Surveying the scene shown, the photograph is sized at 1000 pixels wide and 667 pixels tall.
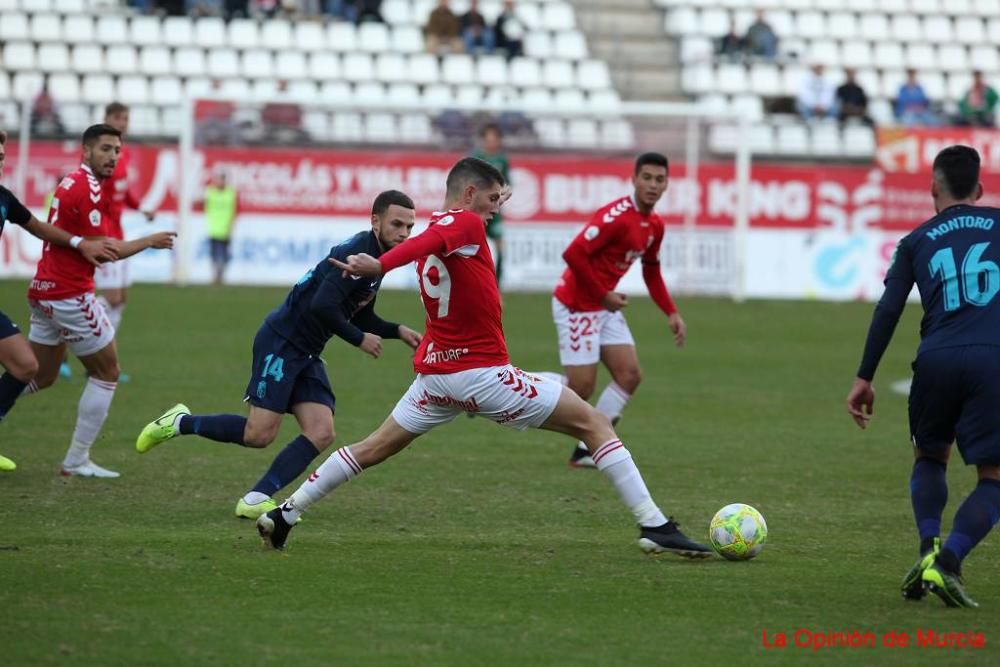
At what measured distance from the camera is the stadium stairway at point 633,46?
1287 inches

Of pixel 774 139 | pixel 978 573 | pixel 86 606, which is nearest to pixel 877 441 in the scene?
pixel 978 573

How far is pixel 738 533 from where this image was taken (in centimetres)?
771

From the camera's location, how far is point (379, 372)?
1662 cm

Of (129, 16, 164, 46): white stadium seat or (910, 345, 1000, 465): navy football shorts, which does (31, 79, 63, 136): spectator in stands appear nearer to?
(129, 16, 164, 46): white stadium seat

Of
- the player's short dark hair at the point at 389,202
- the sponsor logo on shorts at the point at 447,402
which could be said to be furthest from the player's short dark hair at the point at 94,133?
the sponsor logo on shorts at the point at 447,402

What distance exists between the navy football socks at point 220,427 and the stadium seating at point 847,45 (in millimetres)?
24383

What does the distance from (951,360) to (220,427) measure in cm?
432

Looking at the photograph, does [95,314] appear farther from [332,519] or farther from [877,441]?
[877,441]

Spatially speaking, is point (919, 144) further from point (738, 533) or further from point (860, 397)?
point (860, 397)

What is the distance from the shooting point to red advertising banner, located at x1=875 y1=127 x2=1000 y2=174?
28.3 metres

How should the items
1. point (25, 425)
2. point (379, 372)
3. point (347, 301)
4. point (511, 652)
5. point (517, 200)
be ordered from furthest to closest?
point (517, 200)
point (379, 372)
point (25, 425)
point (347, 301)
point (511, 652)

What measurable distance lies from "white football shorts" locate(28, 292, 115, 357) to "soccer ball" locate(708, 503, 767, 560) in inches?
181

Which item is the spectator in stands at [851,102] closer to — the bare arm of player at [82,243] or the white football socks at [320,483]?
the bare arm of player at [82,243]

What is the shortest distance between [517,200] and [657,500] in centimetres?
1618
